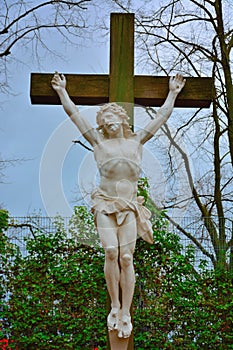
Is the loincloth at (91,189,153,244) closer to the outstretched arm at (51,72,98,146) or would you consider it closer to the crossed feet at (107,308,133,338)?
the outstretched arm at (51,72,98,146)

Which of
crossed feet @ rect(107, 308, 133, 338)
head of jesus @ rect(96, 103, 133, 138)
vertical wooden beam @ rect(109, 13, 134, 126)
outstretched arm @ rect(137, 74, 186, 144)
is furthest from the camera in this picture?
vertical wooden beam @ rect(109, 13, 134, 126)

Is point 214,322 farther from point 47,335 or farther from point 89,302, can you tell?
point 47,335

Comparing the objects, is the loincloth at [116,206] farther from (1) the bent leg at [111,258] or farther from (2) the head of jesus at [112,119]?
(2) the head of jesus at [112,119]

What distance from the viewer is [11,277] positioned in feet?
23.4

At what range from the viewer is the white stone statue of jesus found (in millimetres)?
4133

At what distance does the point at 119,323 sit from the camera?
4.12 meters

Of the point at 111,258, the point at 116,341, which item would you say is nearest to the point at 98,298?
the point at 116,341

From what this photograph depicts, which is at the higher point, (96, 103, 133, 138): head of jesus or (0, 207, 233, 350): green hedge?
(96, 103, 133, 138): head of jesus

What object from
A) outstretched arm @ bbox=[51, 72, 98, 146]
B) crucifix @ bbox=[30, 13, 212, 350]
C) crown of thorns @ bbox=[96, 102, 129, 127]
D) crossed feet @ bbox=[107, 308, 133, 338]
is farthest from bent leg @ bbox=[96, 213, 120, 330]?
crucifix @ bbox=[30, 13, 212, 350]

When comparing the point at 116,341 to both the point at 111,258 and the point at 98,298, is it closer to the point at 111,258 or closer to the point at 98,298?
the point at 111,258

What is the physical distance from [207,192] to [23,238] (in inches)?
141

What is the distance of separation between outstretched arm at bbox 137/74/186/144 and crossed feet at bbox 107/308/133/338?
1.29 meters

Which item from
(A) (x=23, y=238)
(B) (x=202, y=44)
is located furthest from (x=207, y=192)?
(A) (x=23, y=238)

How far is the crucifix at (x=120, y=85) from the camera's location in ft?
15.7
